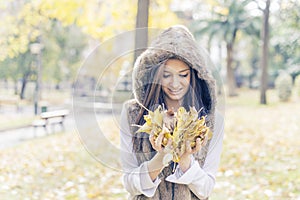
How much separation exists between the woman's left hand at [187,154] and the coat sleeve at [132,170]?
9 cm

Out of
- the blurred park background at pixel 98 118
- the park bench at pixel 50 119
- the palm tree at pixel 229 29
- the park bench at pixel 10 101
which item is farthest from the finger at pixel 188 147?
the palm tree at pixel 229 29

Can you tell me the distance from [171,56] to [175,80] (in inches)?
3.0

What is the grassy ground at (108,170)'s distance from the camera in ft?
9.89

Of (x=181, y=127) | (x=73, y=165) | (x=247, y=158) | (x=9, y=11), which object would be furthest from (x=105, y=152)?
(x=9, y=11)

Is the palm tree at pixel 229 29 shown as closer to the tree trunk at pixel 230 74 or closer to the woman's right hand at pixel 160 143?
the tree trunk at pixel 230 74

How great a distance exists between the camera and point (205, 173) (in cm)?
109

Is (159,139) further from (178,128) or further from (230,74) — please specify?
(230,74)

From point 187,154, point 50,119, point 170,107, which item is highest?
point 170,107

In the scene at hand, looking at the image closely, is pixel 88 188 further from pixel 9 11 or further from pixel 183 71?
pixel 9 11

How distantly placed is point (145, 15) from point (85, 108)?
2.09 m

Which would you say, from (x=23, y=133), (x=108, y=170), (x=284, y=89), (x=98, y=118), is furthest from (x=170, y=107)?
(x=284, y=89)

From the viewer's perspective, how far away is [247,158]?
390 cm

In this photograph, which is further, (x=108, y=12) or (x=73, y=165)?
(x=108, y=12)

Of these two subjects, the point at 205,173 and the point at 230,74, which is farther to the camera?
the point at 230,74
